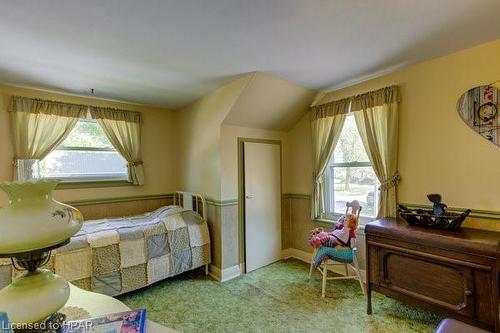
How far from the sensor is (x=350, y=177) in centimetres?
310

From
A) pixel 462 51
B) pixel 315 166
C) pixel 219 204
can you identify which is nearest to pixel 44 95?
pixel 219 204

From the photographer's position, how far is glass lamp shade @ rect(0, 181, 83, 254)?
680 mm

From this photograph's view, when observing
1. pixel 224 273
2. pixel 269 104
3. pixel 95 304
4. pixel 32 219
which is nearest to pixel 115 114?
pixel 269 104

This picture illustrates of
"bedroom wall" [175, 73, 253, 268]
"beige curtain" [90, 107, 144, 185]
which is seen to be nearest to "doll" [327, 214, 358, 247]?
"bedroom wall" [175, 73, 253, 268]

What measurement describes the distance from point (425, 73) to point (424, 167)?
88cm

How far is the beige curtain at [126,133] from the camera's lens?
11.2 ft

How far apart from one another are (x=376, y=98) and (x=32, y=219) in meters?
2.90

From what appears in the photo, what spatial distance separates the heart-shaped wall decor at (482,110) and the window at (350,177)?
3.16 ft

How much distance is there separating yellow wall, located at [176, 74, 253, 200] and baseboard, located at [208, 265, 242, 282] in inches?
33.7

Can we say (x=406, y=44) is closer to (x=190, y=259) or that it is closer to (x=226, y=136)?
(x=226, y=136)

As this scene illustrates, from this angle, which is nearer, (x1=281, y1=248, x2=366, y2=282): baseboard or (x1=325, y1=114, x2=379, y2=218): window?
(x1=325, y1=114, x2=379, y2=218): window

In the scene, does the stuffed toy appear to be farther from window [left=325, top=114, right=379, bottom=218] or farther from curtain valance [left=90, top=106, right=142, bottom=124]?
curtain valance [left=90, top=106, right=142, bottom=124]

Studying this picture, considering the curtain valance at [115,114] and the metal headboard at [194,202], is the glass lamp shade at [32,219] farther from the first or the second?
the curtain valance at [115,114]

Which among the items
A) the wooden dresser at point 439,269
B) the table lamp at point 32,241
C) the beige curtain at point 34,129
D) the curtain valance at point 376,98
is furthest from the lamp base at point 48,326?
the curtain valance at point 376,98
